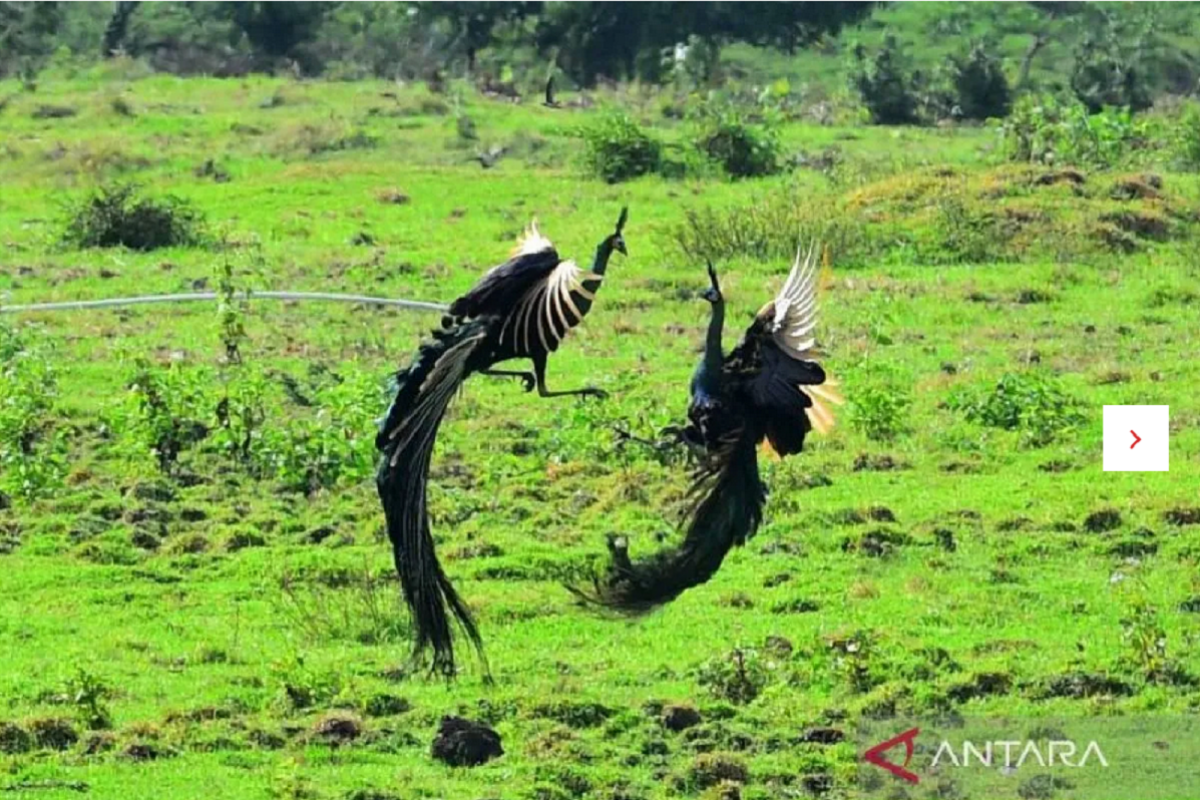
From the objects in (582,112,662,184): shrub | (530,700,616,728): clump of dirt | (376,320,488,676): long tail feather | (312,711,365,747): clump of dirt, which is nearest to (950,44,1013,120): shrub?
(582,112,662,184): shrub

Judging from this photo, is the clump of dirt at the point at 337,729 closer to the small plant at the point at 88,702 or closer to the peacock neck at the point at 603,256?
the small plant at the point at 88,702

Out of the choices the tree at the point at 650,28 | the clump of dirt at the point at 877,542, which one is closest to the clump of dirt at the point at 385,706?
the clump of dirt at the point at 877,542

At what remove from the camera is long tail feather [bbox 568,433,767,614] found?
8383mm

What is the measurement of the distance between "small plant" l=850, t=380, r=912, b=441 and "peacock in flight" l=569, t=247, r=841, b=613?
8.91m

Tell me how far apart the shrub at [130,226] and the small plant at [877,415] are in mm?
10706

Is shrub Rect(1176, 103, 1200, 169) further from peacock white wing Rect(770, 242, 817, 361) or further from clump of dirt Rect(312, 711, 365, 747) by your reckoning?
peacock white wing Rect(770, 242, 817, 361)

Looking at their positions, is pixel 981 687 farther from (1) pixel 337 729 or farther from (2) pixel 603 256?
(2) pixel 603 256

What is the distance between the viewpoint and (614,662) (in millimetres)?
13508

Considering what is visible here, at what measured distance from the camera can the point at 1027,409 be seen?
1773 cm

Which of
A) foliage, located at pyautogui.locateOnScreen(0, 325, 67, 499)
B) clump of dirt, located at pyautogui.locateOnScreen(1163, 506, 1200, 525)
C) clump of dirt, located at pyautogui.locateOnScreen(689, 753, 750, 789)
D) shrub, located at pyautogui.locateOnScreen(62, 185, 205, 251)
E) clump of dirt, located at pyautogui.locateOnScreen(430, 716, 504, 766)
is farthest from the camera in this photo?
shrub, located at pyautogui.locateOnScreen(62, 185, 205, 251)

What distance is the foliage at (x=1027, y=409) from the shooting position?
57.7 ft

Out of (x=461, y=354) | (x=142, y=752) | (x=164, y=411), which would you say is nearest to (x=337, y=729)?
(x=142, y=752)

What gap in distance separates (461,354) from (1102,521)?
326 inches

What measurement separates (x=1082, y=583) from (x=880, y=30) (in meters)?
31.5
